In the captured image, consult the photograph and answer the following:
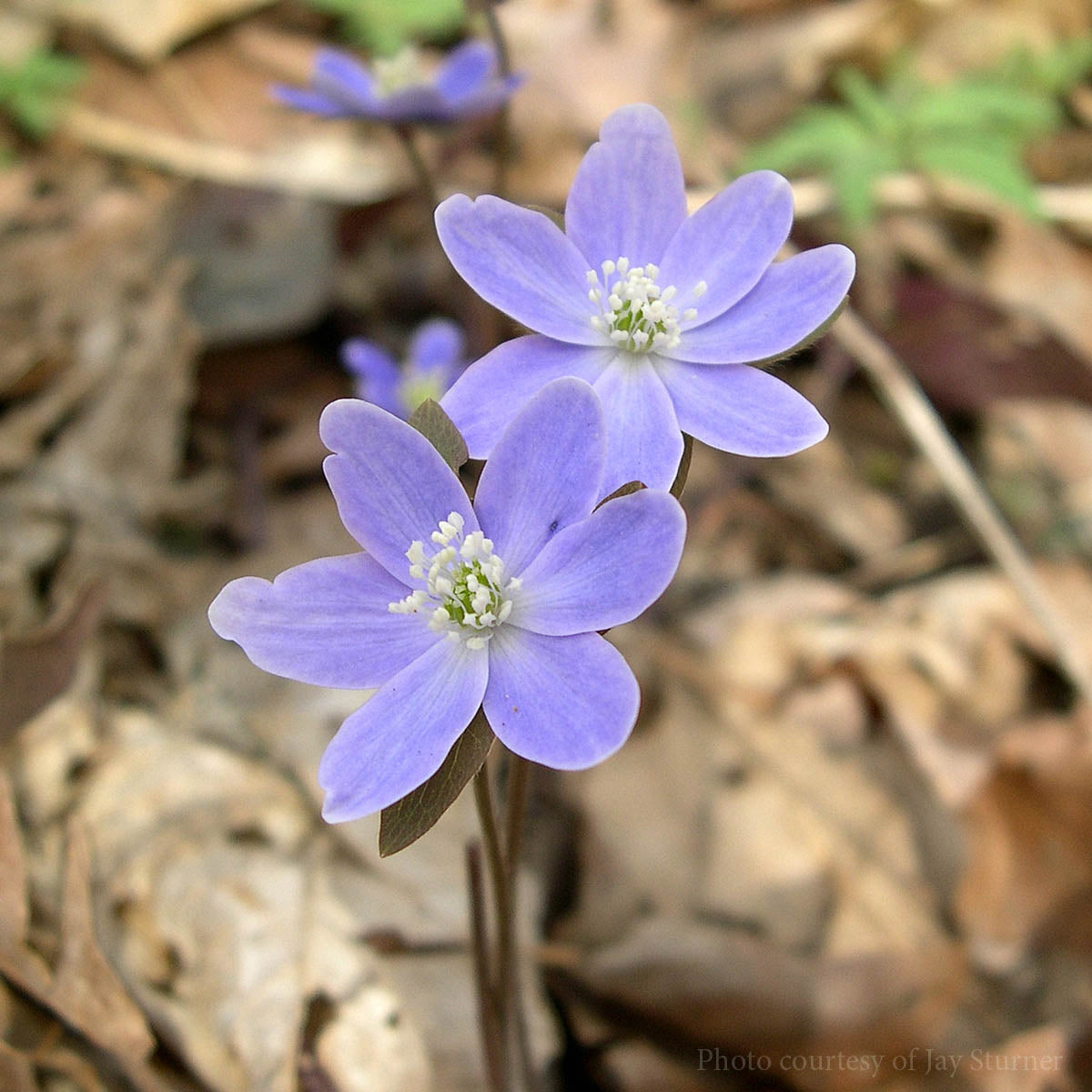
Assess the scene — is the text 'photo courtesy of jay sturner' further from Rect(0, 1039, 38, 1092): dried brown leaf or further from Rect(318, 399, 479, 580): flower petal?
Rect(318, 399, 479, 580): flower petal

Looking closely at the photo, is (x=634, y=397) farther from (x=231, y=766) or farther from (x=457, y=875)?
(x=231, y=766)

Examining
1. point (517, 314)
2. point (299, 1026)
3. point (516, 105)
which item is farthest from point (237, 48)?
point (299, 1026)

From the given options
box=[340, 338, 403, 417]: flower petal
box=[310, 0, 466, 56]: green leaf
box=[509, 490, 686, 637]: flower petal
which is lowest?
box=[340, 338, 403, 417]: flower petal

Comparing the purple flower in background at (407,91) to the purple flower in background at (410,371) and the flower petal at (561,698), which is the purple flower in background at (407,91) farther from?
the flower petal at (561,698)

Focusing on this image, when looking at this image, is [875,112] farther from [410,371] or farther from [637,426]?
[637,426]

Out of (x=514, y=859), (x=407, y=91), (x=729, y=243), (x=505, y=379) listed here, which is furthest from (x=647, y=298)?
(x=407, y=91)

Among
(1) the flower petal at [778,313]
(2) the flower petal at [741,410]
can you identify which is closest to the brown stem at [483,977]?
(2) the flower petal at [741,410]

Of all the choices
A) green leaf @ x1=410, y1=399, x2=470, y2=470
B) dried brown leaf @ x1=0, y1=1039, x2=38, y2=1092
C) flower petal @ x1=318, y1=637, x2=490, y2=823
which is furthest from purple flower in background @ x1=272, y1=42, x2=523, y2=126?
dried brown leaf @ x1=0, y1=1039, x2=38, y2=1092
